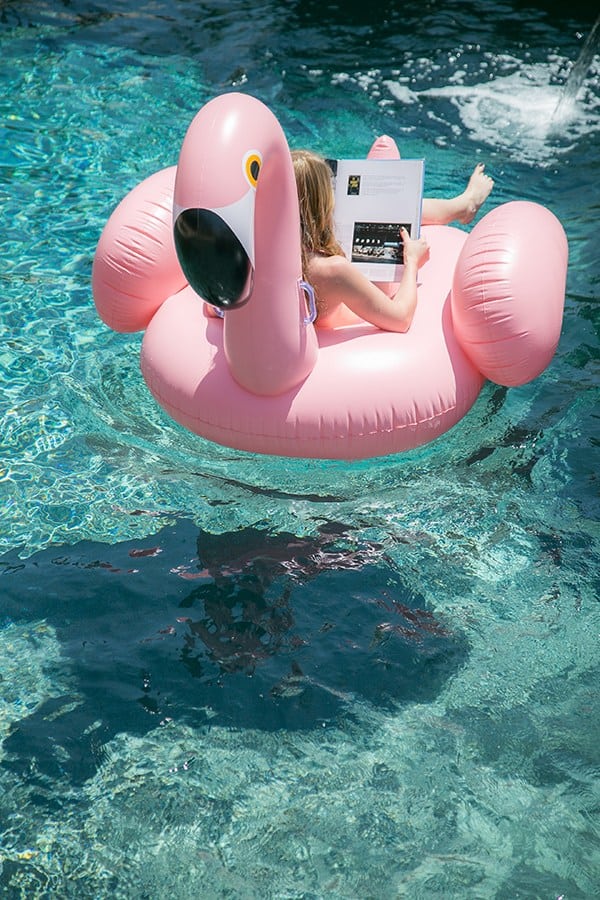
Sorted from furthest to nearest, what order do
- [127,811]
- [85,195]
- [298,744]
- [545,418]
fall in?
[85,195] → [545,418] → [298,744] → [127,811]

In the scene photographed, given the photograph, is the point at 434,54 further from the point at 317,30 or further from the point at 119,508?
the point at 119,508

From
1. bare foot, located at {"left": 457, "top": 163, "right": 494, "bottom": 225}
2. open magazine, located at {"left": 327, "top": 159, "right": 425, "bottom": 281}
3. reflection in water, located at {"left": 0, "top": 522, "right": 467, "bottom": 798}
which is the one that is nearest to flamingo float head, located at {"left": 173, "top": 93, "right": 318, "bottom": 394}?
open magazine, located at {"left": 327, "top": 159, "right": 425, "bottom": 281}

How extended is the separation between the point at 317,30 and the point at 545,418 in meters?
4.86

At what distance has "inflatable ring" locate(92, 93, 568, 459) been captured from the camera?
9.83ft

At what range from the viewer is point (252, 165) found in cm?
269

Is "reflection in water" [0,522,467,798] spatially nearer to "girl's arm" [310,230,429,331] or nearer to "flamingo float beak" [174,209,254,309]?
"girl's arm" [310,230,429,331]

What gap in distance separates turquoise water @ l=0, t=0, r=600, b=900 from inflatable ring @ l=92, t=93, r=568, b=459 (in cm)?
26

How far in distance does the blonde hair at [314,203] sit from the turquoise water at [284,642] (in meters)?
0.78

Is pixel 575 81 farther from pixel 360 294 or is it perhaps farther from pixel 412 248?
pixel 360 294

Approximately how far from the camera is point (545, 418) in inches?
149

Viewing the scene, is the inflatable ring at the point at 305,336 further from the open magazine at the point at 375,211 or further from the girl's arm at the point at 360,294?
the open magazine at the point at 375,211

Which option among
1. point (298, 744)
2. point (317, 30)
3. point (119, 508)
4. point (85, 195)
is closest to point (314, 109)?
point (317, 30)

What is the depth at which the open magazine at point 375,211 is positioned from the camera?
138 inches

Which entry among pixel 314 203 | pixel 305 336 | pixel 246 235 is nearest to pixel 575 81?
pixel 314 203
